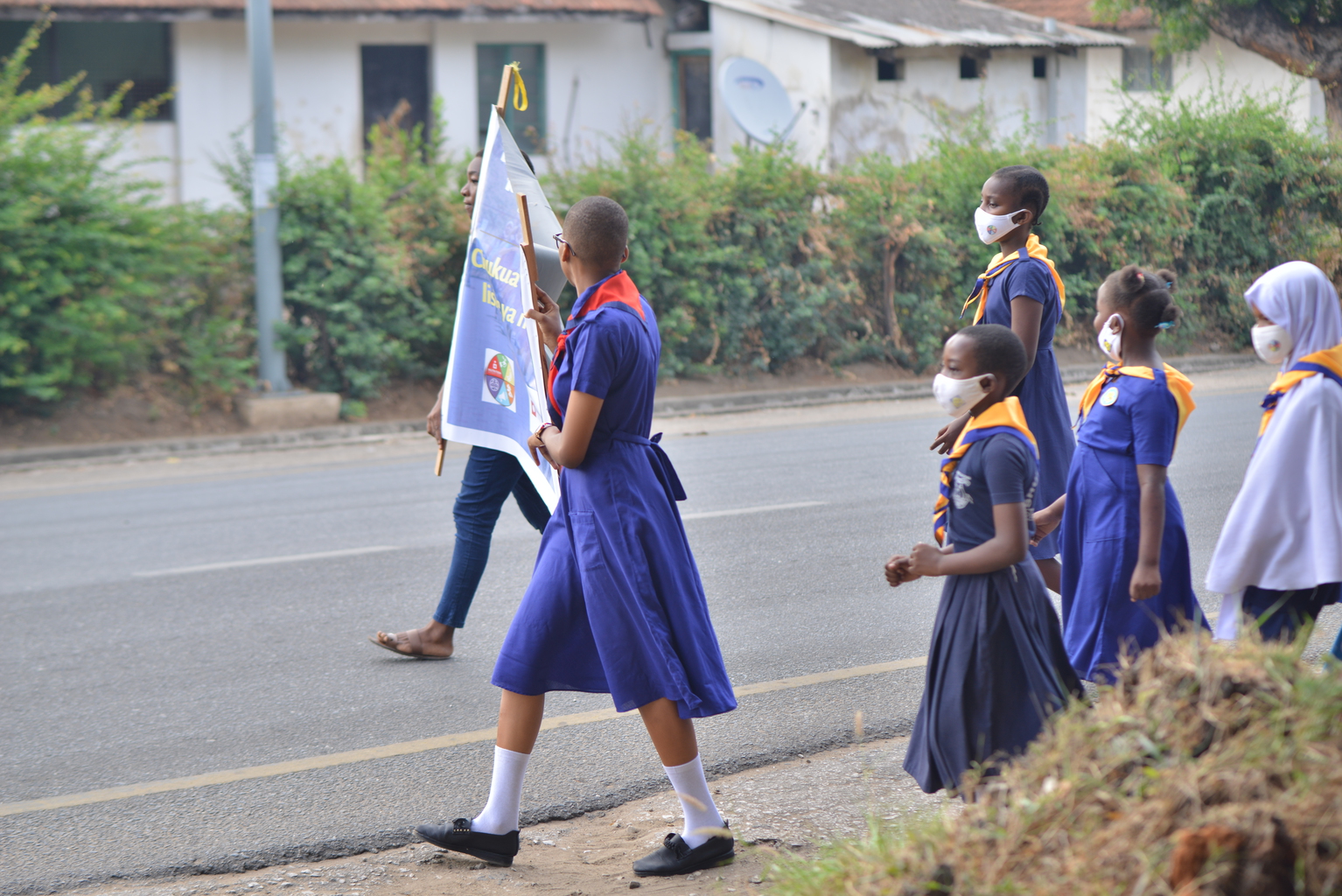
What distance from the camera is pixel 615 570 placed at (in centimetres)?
361

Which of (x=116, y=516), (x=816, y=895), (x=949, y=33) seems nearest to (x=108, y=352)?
(x=116, y=516)

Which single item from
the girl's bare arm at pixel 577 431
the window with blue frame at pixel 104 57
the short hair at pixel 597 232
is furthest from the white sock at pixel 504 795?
the window with blue frame at pixel 104 57

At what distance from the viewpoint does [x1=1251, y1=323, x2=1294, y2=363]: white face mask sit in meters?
3.63

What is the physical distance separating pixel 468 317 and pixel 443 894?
2.33 meters

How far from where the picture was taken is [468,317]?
519 centimetres

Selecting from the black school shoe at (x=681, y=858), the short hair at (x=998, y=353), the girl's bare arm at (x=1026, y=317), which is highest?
the girl's bare arm at (x=1026, y=317)

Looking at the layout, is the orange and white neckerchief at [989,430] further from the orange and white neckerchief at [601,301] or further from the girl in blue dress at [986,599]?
the orange and white neckerchief at [601,301]

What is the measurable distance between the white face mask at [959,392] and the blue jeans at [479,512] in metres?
2.40

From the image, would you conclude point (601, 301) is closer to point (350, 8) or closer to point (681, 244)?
point (681, 244)

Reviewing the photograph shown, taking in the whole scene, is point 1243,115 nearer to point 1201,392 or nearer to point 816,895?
point 1201,392

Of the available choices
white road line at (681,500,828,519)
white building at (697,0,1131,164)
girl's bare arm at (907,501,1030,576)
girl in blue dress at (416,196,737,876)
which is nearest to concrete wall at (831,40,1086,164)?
white building at (697,0,1131,164)

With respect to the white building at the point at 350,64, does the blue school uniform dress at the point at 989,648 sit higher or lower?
lower

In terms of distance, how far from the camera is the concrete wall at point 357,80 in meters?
21.7

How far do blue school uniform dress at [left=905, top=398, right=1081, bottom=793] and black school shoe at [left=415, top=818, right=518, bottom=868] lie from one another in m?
1.16
